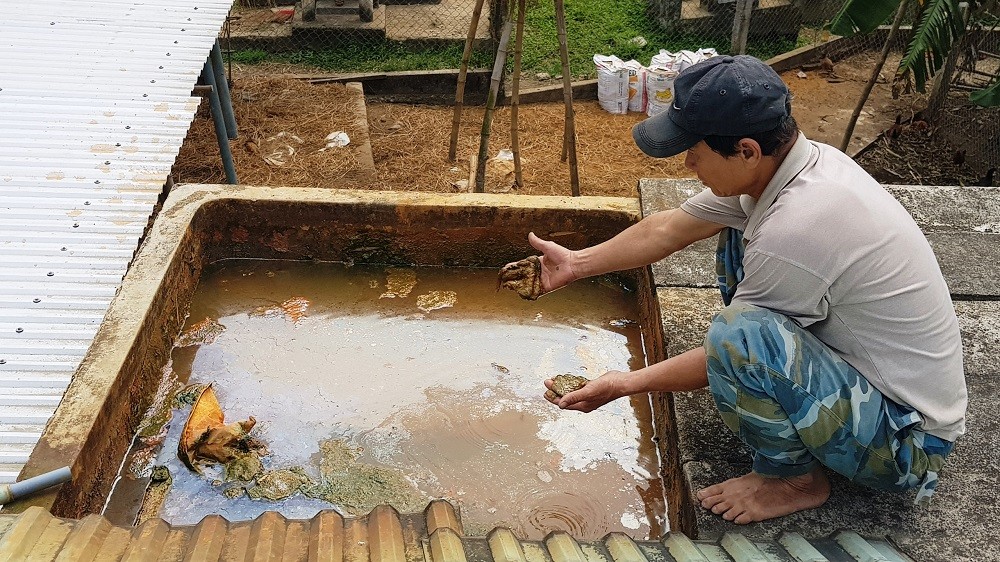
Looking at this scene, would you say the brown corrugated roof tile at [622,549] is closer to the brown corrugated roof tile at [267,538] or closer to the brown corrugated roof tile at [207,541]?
the brown corrugated roof tile at [267,538]

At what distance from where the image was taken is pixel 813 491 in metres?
2.50

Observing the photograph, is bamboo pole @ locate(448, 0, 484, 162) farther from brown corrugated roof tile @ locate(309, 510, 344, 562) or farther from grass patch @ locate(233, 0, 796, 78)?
brown corrugated roof tile @ locate(309, 510, 344, 562)

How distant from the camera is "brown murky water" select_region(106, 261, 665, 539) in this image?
9.98 ft

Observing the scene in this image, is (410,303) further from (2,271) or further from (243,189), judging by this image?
(2,271)

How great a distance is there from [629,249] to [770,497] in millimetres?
1027

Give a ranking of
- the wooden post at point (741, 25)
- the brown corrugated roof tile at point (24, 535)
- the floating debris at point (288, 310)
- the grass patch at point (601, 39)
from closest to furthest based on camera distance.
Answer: the brown corrugated roof tile at point (24, 535)
the floating debris at point (288, 310)
the wooden post at point (741, 25)
the grass patch at point (601, 39)

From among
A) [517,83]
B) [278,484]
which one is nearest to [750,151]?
[278,484]

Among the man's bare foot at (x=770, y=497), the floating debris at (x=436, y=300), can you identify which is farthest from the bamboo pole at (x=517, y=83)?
the man's bare foot at (x=770, y=497)

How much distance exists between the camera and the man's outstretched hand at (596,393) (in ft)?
8.54

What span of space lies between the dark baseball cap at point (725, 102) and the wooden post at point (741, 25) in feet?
15.2

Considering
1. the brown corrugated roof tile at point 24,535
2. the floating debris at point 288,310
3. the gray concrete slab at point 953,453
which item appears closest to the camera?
the brown corrugated roof tile at point 24,535

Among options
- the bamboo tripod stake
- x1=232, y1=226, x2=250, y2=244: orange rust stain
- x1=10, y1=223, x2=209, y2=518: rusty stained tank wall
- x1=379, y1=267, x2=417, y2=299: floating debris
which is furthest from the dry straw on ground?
x1=10, y1=223, x2=209, y2=518: rusty stained tank wall

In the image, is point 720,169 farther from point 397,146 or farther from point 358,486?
point 397,146

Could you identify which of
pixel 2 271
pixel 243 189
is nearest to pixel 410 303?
pixel 243 189
